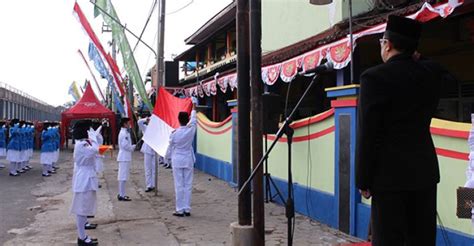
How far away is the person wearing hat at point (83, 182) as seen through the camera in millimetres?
6578

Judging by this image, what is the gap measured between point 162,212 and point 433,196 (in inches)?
264

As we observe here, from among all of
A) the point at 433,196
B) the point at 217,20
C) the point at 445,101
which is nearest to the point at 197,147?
the point at 217,20

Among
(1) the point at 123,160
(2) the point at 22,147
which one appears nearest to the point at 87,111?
(2) the point at 22,147

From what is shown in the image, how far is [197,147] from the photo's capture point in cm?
1652

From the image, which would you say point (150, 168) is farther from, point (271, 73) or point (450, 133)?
point (450, 133)

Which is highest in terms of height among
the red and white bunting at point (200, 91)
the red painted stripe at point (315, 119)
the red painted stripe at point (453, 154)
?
the red and white bunting at point (200, 91)

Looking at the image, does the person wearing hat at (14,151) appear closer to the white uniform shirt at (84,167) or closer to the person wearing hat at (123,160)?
the person wearing hat at (123,160)

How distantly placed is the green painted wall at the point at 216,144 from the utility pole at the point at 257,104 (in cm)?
699

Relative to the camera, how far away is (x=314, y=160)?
808cm

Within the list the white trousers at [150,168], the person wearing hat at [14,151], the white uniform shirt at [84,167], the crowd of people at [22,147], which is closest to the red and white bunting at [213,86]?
the white trousers at [150,168]

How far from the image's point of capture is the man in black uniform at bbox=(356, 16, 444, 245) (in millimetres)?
2797

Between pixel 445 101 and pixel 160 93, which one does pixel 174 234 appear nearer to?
pixel 160 93

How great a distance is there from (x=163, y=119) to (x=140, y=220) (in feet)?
8.54

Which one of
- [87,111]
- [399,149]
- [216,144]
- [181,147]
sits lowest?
[216,144]
